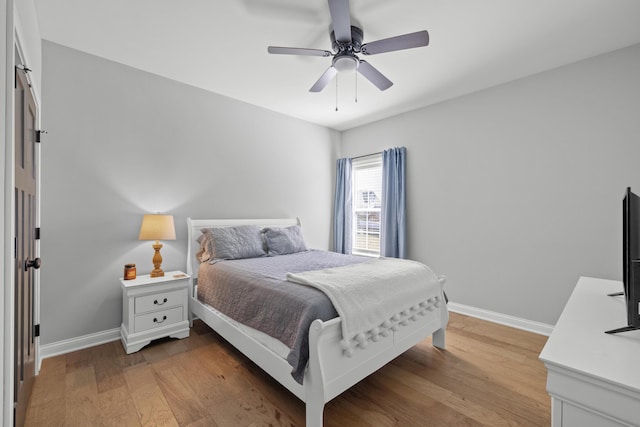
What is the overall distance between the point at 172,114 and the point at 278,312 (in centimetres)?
260

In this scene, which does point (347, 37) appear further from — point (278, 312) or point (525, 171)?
point (525, 171)

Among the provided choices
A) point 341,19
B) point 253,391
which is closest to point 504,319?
point 253,391

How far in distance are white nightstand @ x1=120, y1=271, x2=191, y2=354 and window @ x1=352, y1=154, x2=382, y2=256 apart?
281 centimetres

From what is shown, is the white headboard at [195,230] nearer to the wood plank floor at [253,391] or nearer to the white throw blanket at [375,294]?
the wood plank floor at [253,391]

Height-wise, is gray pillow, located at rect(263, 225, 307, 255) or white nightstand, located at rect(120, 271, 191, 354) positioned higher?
gray pillow, located at rect(263, 225, 307, 255)

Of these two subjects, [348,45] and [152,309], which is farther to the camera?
[152,309]

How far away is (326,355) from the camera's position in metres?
1.58

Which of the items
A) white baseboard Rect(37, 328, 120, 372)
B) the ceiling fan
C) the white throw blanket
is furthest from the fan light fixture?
white baseboard Rect(37, 328, 120, 372)

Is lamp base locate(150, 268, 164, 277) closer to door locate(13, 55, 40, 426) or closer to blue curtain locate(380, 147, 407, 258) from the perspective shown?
door locate(13, 55, 40, 426)

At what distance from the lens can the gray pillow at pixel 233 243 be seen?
2.96 meters

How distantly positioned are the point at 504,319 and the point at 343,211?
265 centimetres

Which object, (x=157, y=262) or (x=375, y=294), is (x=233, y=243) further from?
(x=375, y=294)

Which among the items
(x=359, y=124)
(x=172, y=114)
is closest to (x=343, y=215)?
(x=359, y=124)

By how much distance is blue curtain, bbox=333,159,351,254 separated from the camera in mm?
4738
